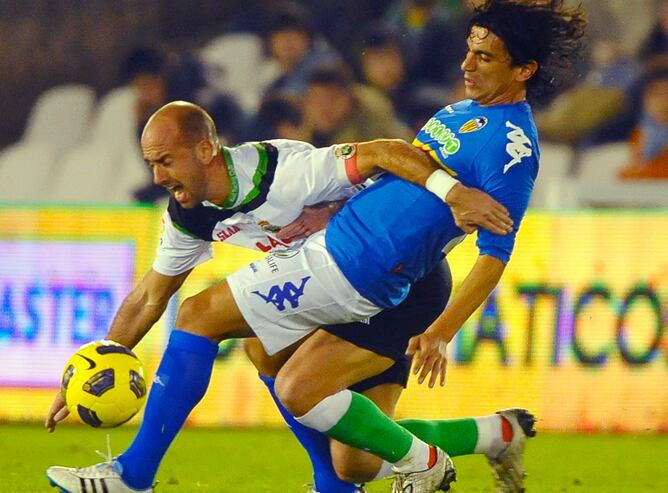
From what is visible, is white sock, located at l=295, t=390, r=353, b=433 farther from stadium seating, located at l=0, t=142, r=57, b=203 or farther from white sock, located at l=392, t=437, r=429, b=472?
stadium seating, located at l=0, t=142, r=57, b=203

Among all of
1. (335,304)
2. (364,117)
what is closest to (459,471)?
(335,304)

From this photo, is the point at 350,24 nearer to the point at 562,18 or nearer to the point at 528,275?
the point at 528,275

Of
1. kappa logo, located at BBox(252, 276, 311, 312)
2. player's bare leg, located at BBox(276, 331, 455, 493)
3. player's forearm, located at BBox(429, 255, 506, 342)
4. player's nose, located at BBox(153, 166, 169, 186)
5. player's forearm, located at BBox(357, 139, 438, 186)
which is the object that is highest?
player's forearm, located at BBox(357, 139, 438, 186)

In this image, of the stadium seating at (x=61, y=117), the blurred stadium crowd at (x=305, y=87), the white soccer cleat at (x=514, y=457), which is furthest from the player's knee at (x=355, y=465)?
the stadium seating at (x=61, y=117)

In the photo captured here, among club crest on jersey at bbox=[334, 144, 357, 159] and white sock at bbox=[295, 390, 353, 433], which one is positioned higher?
club crest on jersey at bbox=[334, 144, 357, 159]

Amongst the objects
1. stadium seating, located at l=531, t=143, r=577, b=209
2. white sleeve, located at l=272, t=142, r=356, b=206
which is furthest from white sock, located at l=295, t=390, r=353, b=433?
stadium seating, located at l=531, t=143, r=577, b=209

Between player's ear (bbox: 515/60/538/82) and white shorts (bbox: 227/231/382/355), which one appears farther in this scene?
player's ear (bbox: 515/60/538/82)

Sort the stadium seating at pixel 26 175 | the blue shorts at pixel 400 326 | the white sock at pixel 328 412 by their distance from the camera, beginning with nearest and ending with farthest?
the white sock at pixel 328 412 → the blue shorts at pixel 400 326 → the stadium seating at pixel 26 175

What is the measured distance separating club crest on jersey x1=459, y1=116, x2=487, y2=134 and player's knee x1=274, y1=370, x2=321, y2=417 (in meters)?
1.11

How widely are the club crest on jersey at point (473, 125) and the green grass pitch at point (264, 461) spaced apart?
6.68 feet

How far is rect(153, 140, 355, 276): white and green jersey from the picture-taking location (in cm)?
513

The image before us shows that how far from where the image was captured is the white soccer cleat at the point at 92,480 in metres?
5.03

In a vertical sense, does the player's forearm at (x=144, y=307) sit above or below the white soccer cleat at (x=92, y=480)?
above

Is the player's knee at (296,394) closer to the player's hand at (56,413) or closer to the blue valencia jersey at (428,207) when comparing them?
the blue valencia jersey at (428,207)
